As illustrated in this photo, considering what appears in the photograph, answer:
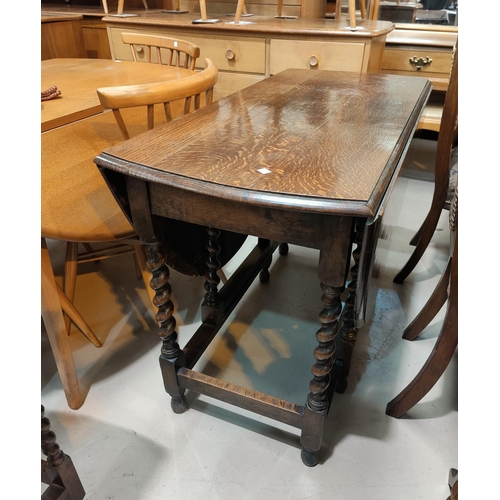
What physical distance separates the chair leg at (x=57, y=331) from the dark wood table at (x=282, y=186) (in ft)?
0.98

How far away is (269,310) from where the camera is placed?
1.63 meters

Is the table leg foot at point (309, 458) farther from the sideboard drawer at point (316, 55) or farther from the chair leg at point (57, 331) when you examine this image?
the sideboard drawer at point (316, 55)

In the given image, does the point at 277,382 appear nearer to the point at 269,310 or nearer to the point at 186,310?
the point at 269,310

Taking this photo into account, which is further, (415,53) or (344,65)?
(415,53)

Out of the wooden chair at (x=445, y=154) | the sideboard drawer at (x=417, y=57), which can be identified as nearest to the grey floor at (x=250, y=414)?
the wooden chair at (x=445, y=154)

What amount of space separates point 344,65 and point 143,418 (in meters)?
1.73

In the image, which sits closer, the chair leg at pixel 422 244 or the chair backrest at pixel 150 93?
the chair backrest at pixel 150 93

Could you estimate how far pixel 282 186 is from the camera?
0.73m

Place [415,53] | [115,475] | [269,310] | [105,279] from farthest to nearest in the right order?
[415,53] → [105,279] → [269,310] → [115,475]

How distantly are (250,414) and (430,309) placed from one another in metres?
0.71

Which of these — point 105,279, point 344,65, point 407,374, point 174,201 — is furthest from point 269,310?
point 344,65

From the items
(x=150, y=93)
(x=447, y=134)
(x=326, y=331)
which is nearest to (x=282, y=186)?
(x=326, y=331)

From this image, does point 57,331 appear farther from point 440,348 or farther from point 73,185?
point 440,348

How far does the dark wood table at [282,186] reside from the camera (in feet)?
2.41
